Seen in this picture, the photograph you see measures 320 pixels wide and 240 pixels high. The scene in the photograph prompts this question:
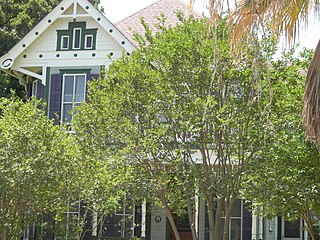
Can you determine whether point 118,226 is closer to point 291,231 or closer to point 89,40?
point 291,231

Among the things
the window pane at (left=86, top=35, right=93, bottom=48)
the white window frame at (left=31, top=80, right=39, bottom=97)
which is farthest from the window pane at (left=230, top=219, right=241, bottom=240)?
the white window frame at (left=31, top=80, right=39, bottom=97)

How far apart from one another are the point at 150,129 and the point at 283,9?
7.24 meters

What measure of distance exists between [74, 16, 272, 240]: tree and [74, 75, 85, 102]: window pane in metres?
6.86

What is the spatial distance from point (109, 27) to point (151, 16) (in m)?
3.17

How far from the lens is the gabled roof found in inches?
979

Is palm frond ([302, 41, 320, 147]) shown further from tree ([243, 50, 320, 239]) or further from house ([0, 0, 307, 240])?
house ([0, 0, 307, 240])

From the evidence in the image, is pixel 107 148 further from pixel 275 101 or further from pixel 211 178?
pixel 275 101

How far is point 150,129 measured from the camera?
15.7 m

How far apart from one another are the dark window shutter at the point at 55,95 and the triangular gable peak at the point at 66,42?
0.37 m

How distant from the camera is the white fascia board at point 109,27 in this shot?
22469mm

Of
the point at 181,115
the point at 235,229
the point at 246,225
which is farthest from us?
the point at 235,229

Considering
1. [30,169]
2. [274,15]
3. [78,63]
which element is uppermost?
[78,63]

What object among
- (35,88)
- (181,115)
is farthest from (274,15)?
(35,88)

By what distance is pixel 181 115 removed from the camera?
15.3 meters
